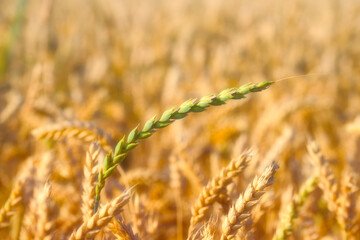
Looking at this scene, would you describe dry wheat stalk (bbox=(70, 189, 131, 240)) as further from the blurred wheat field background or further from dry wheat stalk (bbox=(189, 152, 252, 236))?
dry wheat stalk (bbox=(189, 152, 252, 236))

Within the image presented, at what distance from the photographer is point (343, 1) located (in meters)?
6.06

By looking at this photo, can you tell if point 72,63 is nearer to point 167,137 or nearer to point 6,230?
point 167,137

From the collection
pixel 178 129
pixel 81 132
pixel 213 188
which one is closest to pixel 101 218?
pixel 213 188

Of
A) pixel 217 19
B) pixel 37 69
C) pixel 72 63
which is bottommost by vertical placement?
pixel 37 69

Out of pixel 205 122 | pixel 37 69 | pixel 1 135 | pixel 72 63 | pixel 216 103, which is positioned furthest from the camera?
pixel 72 63

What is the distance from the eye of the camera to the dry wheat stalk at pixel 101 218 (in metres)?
0.45

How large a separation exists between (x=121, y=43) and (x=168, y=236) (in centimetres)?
289

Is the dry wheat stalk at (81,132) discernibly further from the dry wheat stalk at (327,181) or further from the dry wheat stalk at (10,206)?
the dry wheat stalk at (327,181)

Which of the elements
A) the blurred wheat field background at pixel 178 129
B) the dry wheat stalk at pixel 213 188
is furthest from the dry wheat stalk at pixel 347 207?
the dry wheat stalk at pixel 213 188

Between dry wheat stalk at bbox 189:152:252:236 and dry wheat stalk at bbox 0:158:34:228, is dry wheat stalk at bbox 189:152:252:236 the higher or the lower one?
the lower one

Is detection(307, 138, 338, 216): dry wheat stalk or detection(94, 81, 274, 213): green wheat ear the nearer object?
detection(94, 81, 274, 213): green wheat ear

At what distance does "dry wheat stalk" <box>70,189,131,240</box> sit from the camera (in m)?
0.45

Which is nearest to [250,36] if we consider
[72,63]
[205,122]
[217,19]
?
[217,19]

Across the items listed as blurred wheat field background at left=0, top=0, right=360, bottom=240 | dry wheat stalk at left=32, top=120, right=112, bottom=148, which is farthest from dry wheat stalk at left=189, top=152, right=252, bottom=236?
dry wheat stalk at left=32, top=120, right=112, bottom=148
